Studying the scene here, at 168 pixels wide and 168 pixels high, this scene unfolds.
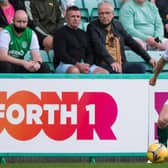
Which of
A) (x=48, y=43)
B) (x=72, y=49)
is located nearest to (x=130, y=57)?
(x=72, y=49)

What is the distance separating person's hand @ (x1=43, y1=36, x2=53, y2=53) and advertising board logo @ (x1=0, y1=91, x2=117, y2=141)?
1.35 m

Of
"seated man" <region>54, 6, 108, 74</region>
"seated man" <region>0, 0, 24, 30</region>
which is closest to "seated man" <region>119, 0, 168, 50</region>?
"seated man" <region>54, 6, 108, 74</region>

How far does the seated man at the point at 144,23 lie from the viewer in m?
9.66

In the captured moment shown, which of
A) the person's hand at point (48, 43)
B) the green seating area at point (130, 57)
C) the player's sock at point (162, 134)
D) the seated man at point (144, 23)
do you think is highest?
the seated man at point (144, 23)

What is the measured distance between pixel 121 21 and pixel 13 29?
222 centimetres

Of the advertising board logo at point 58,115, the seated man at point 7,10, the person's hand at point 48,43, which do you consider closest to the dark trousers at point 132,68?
the advertising board logo at point 58,115

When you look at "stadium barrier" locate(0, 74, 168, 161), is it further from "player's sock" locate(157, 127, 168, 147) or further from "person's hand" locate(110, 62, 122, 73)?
"player's sock" locate(157, 127, 168, 147)

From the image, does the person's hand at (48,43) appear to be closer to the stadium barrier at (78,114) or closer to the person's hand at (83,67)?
the person's hand at (83,67)

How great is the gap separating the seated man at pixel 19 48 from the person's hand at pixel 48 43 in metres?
0.58

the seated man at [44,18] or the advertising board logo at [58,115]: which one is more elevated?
the seated man at [44,18]

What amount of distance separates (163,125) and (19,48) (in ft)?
8.39

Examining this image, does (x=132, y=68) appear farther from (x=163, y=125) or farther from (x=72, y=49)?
(x=163, y=125)

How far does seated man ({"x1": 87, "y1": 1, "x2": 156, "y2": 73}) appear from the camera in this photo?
8.46 metres

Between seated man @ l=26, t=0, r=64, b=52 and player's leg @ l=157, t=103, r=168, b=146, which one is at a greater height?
seated man @ l=26, t=0, r=64, b=52
